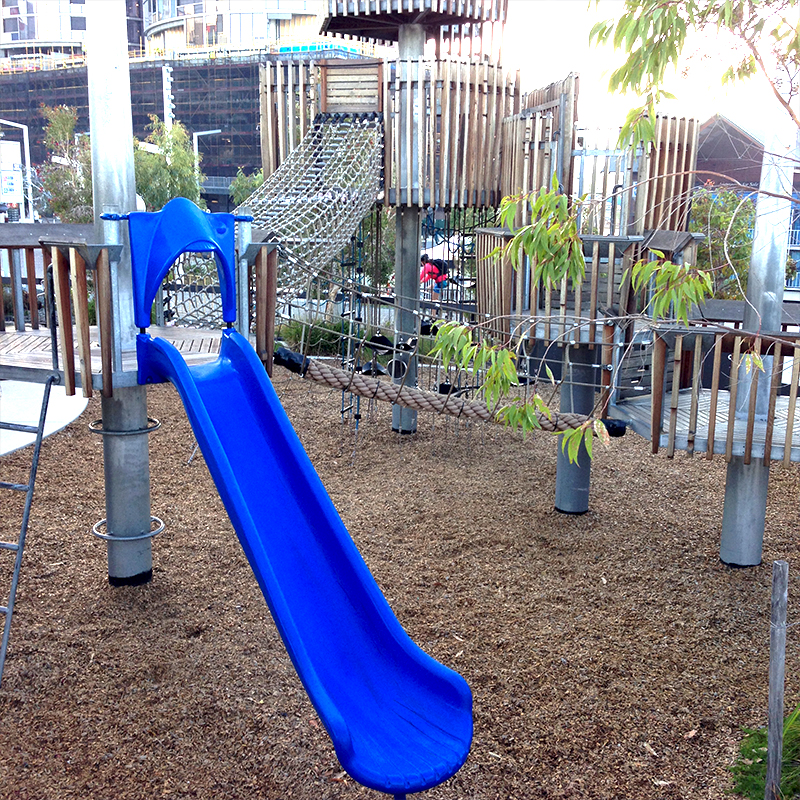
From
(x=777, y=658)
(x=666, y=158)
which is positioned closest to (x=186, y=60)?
(x=666, y=158)

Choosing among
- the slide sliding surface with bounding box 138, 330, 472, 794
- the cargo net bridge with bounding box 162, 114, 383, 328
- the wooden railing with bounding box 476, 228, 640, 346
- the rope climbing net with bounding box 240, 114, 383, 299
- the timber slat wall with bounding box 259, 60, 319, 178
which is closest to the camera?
the slide sliding surface with bounding box 138, 330, 472, 794

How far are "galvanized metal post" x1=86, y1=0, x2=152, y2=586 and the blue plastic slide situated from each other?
0.42 m

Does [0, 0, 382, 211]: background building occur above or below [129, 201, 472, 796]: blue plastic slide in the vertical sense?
above

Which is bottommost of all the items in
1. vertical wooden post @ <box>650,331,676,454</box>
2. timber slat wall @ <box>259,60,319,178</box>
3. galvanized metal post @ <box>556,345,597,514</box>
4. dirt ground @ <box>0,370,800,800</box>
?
dirt ground @ <box>0,370,800,800</box>

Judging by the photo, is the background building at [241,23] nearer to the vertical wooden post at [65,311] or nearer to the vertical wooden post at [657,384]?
the vertical wooden post at [657,384]

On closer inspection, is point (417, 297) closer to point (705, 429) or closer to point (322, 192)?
point (322, 192)

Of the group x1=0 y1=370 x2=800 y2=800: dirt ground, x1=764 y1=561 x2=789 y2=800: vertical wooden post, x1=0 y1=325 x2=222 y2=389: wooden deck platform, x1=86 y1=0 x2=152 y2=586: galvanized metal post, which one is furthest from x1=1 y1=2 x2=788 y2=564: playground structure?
x1=764 y1=561 x2=789 y2=800: vertical wooden post

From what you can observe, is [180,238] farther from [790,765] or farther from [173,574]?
[790,765]

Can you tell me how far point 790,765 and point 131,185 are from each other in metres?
5.06

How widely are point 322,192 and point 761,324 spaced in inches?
191

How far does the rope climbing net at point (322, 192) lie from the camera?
8727 mm

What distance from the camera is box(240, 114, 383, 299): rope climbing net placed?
8727 millimetres

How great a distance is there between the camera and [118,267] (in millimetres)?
5148

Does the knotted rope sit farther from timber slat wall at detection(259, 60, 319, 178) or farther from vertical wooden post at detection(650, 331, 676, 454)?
timber slat wall at detection(259, 60, 319, 178)
